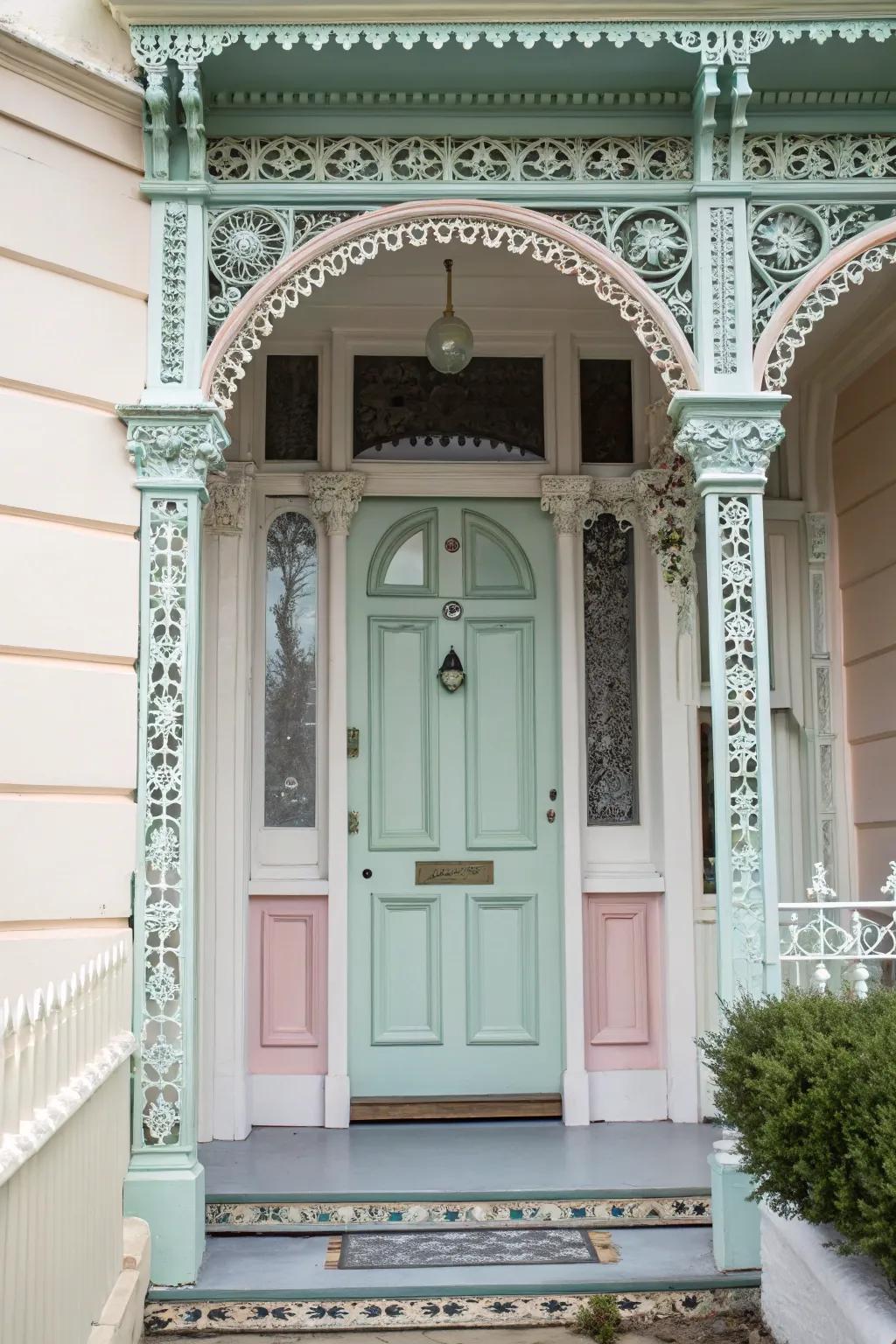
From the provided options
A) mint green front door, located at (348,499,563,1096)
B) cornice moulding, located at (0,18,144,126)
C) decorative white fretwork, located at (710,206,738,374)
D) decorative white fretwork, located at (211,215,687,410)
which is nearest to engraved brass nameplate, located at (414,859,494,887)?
mint green front door, located at (348,499,563,1096)

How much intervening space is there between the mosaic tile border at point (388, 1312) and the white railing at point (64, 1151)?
0.38m

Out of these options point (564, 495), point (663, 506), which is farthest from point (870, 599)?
point (564, 495)

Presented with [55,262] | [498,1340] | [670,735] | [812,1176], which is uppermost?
[55,262]

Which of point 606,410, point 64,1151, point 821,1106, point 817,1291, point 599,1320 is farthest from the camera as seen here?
point 606,410

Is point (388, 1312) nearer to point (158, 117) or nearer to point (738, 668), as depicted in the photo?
point (738, 668)

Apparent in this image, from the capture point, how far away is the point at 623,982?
5.61 m

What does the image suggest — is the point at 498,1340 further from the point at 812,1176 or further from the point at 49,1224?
the point at 49,1224

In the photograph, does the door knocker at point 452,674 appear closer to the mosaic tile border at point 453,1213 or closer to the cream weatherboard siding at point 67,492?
the cream weatherboard siding at point 67,492

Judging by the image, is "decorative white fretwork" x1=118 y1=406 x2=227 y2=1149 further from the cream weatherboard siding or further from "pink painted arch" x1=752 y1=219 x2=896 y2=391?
"pink painted arch" x1=752 y1=219 x2=896 y2=391

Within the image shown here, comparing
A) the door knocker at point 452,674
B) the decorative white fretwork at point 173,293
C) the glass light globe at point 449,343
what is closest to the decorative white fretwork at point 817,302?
the glass light globe at point 449,343

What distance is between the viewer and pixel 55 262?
415 cm

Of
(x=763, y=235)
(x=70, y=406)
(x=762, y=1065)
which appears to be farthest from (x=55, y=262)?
(x=762, y=1065)

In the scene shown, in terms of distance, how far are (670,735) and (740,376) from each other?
1801mm

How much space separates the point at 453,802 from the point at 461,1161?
5.07 feet
